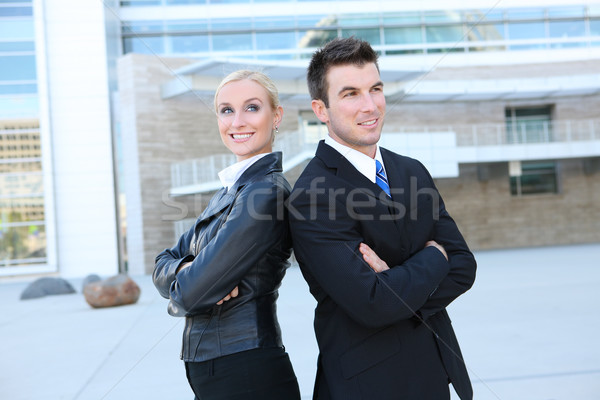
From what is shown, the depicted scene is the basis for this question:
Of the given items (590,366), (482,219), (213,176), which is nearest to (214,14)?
(213,176)

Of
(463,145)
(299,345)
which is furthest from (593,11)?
(299,345)

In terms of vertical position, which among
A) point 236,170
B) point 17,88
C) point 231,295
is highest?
point 17,88

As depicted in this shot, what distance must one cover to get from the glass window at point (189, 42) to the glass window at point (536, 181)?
16.5 meters

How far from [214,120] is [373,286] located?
78.1 ft

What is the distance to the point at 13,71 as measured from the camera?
79.8 feet

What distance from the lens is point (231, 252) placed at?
2055 millimetres

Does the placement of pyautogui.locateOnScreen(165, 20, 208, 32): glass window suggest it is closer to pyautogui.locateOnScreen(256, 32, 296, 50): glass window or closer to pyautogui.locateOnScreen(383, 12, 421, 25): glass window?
pyautogui.locateOnScreen(256, 32, 296, 50): glass window

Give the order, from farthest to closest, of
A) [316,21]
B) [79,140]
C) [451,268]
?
[316,21]
[79,140]
[451,268]

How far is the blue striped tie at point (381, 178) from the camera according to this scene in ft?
7.36

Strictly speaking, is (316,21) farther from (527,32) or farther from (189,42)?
(527,32)

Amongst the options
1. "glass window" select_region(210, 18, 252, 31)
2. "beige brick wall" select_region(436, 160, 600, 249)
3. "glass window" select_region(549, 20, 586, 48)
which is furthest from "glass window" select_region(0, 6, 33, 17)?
"glass window" select_region(549, 20, 586, 48)

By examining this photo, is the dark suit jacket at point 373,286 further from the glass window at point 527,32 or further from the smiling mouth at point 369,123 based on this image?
the glass window at point 527,32

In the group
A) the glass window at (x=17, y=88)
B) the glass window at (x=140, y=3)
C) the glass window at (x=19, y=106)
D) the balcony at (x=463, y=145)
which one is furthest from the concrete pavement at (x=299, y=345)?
the glass window at (x=140, y=3)

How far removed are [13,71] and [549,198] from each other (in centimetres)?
2568
